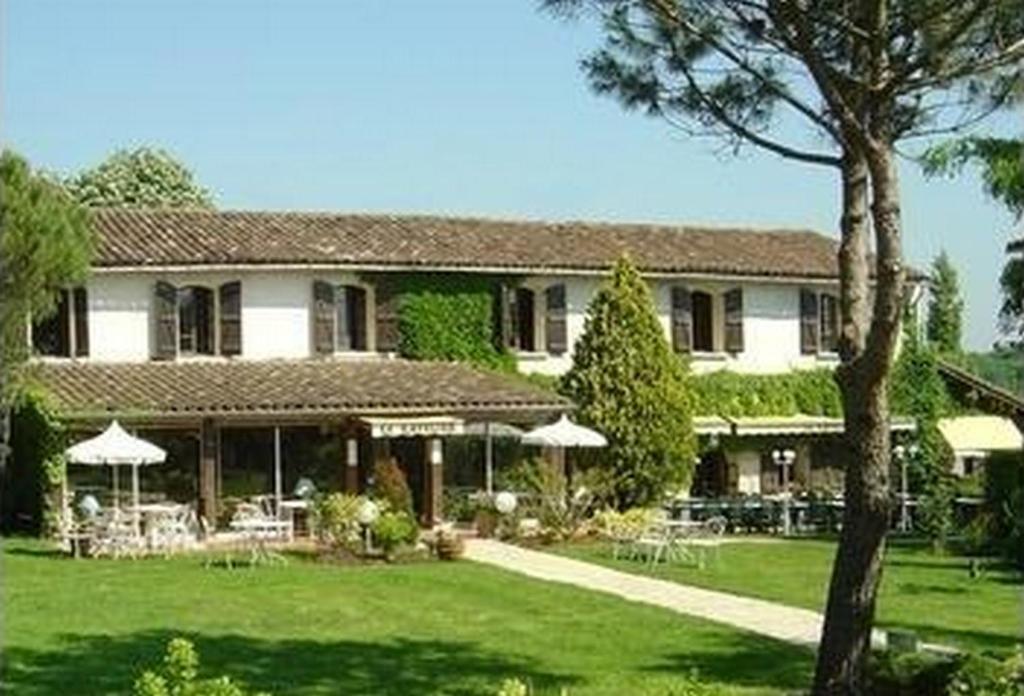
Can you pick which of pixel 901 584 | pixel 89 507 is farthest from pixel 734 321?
pixel 89 507

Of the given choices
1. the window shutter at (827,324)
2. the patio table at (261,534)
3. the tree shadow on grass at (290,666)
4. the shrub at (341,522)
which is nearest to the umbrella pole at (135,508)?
the patio table at (261,534)

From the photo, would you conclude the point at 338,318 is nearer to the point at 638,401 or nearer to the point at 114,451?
the point at 638,401

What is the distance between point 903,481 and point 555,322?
881cm

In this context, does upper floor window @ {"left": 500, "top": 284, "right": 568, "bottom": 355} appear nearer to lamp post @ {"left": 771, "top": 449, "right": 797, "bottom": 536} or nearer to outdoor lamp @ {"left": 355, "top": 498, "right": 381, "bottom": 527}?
lamp post @ {"left": 771, "top": 449, "right": 797, "bottom": 536}

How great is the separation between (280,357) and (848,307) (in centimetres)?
2485

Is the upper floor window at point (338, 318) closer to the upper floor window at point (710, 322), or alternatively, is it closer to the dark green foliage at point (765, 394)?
the dark green foliage at point (765, 394)

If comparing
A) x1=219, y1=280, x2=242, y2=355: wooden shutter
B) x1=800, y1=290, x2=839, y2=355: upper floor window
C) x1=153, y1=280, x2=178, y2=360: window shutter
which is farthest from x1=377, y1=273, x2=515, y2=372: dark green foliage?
x1=800, y1=290, x2=839, y2=355: upper floor window

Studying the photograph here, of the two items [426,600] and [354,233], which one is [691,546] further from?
[354,233]

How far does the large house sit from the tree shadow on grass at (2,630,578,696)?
15014 mm

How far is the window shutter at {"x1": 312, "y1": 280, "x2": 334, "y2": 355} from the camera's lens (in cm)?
3869

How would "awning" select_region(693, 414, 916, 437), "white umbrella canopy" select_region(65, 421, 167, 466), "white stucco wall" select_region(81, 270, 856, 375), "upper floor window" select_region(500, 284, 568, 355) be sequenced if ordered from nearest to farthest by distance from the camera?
1. "white umbrella canopy" select_region(65, 421, 167, 466)
2. "white stucco wall" select_region(81, 270, 856, 375)
3. "upper floor window" select_region(500, 284, 568, 355)
4. "awning" select_region(693, 414, 916, 437)

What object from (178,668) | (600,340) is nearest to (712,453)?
(600,340)

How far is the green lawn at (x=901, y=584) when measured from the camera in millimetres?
20859

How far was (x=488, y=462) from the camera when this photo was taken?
1464 inches
